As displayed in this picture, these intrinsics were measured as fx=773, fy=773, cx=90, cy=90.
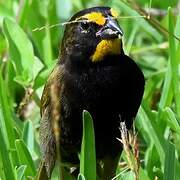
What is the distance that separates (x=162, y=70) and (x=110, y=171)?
4.06ft

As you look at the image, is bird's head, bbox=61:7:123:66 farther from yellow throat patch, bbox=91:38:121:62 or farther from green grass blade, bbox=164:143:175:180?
green grass blade, bbox=164:143:175:180

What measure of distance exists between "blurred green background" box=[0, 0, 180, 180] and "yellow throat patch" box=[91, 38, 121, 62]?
14 cm

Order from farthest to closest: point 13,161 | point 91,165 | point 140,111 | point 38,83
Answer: point 38,83
point 140,111
point 13,161
point 91,165

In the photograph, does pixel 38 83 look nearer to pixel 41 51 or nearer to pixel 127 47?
pixel 41 51

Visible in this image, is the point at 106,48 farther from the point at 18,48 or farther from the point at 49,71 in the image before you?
the point at 18,48

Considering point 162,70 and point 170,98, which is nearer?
point 170,98

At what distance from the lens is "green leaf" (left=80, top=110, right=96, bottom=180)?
3.45 meters

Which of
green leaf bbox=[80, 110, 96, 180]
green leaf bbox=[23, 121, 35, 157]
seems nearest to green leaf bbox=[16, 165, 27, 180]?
green leaf bbox=[80, 110, 96, 180]

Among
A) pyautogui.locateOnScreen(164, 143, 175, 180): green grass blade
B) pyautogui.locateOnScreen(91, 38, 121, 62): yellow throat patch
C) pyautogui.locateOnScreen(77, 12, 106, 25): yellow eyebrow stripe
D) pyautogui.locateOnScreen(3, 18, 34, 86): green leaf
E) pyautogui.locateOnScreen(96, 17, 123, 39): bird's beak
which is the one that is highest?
pyautogui.locateOnScreen(77, 12, 106, 25): yellow eyebrow stripe

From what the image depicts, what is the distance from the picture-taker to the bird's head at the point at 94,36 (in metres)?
3.89

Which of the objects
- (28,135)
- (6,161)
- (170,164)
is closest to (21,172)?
(6,161)

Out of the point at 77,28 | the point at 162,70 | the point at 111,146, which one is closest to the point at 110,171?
the point at 111,146

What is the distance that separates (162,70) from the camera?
517 cm

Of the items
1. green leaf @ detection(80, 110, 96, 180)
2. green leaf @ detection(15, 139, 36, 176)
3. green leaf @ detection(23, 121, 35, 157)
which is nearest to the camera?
green leaf @ detection(80, 110, 96, 180)
